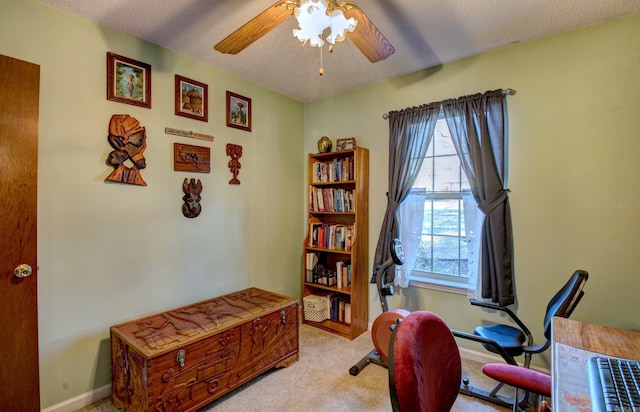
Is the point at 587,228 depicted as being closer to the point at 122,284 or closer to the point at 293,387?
the point at 293,387

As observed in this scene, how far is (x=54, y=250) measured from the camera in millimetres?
1811

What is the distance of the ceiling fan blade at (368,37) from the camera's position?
1370 mm

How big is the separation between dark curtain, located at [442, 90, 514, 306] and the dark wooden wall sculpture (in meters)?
2.26

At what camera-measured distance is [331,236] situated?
307 cm

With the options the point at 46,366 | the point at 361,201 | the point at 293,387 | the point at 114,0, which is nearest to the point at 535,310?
the point at 361,201

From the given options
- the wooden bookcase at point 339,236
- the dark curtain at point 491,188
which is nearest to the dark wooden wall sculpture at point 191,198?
the wooden bookcase at point 339,236

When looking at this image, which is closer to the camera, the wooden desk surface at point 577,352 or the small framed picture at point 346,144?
the wooden desk surface at point 577,352

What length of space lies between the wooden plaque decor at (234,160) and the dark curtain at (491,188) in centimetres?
205

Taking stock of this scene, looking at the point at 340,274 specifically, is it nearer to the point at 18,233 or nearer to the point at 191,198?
the point at 191,198

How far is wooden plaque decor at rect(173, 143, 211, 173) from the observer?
237 centimetres

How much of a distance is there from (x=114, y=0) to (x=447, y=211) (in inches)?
112

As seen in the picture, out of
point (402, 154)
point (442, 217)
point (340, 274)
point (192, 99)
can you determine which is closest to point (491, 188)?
point (442, 217)

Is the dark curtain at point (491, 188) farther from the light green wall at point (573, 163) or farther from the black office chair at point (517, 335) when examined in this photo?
the black office chair at point (517, 335)

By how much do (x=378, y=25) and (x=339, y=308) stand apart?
2.53 m
